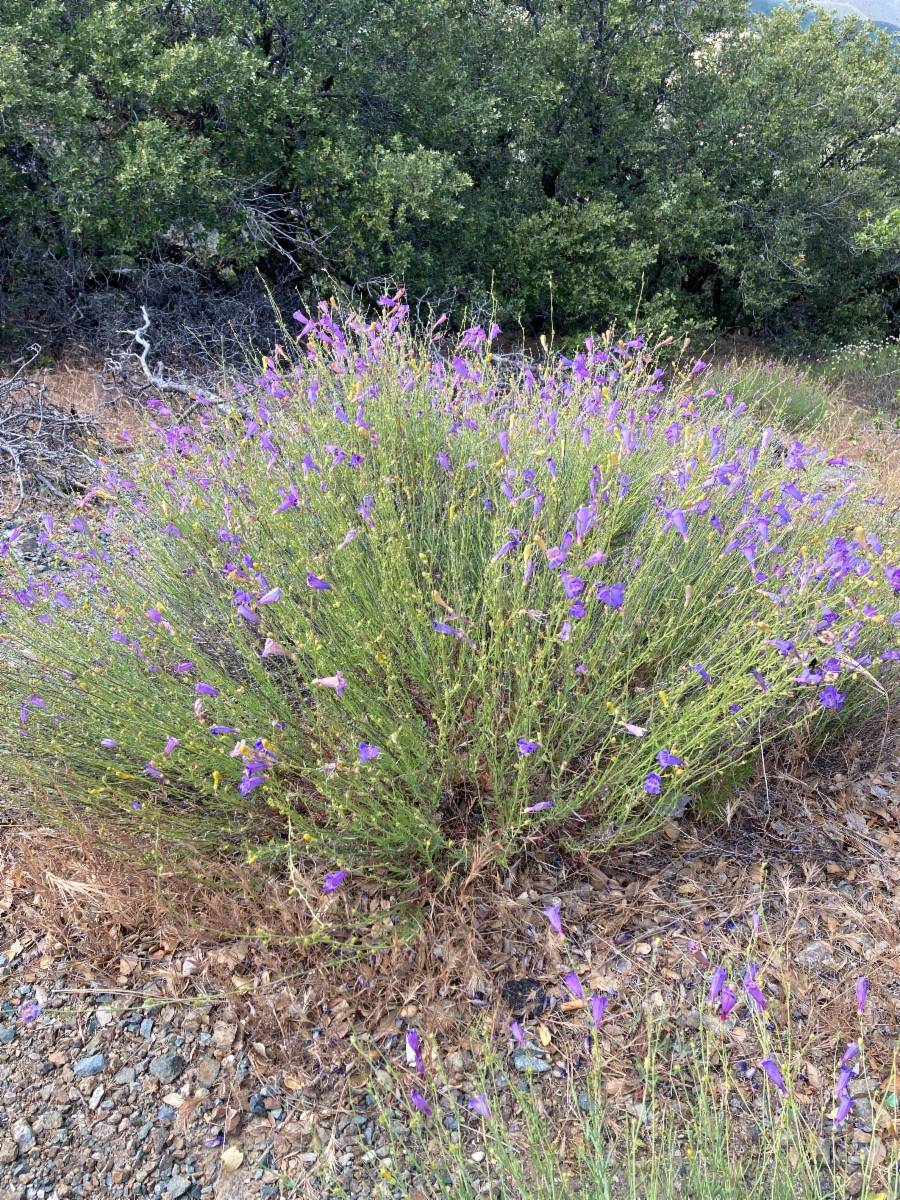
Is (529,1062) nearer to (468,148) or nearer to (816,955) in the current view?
(816,955)

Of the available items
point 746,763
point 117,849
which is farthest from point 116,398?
point 746,763

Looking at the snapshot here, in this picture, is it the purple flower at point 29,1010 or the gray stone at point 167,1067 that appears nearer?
the gray stone at point 167,1067

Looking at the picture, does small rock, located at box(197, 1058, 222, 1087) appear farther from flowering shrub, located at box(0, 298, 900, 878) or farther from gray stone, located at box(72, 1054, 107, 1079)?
flowering shrub, located at box(0, 298, 900, 878)

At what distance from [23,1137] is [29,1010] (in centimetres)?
30

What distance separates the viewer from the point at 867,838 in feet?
7.50

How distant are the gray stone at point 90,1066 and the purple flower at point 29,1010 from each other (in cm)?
18

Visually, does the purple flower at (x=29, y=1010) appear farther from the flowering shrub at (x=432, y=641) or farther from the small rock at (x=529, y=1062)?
the small rock at (x=529, y=1062)

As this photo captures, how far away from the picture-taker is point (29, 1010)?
1914 mm

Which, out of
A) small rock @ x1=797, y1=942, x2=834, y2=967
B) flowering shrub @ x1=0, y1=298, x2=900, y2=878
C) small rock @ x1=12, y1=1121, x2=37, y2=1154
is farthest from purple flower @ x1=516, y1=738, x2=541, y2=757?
small rock @ x1=12, y1=1121, x2=37, y2=1154

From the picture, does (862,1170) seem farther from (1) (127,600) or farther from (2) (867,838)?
(1) (127,600)

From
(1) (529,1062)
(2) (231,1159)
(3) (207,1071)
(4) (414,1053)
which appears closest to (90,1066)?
(3) (207,1071)

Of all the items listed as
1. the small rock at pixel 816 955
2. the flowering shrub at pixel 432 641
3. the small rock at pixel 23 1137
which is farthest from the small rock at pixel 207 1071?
the small rock at pixel 816 955

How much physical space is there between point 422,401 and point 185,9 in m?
4.67

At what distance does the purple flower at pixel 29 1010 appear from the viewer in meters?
1.90
